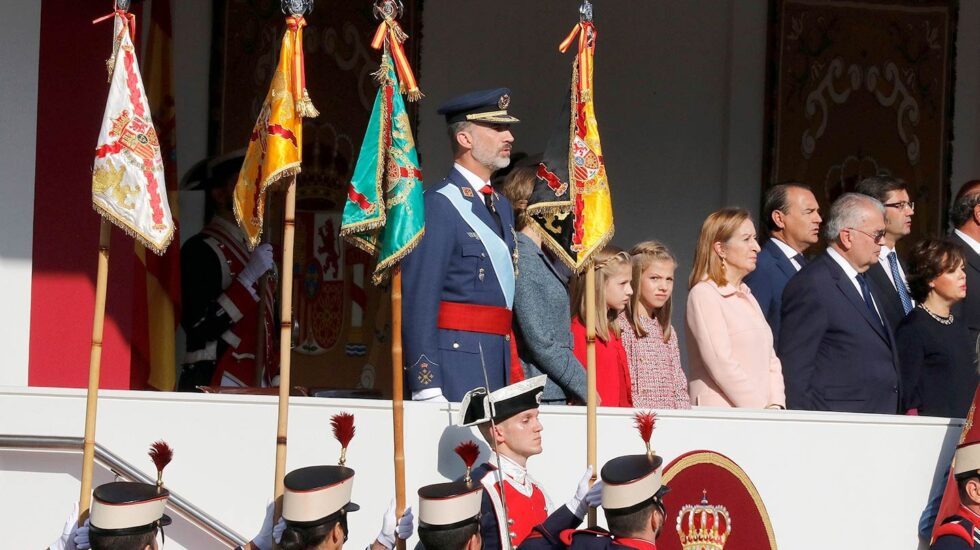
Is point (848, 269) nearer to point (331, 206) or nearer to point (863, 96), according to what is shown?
point (331, 206)

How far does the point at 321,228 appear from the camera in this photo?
9945 millimetres

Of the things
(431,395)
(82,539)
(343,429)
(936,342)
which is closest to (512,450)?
(431,395)

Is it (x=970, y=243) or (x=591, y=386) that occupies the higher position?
(x=970, y=243)

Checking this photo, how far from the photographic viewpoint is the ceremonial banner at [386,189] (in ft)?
20.4

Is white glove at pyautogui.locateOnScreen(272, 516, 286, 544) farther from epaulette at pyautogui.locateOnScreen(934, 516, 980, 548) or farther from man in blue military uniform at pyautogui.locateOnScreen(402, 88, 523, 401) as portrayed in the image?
epaulette at pyautogui.locateOnScreen(934, 516, 980, 548)

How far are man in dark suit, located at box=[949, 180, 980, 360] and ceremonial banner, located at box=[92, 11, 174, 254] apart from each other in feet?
11.6

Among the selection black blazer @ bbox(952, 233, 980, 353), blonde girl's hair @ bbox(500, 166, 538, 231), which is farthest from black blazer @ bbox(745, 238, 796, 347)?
blonde girl's hair @ bbox(500, 166, 538, 231)

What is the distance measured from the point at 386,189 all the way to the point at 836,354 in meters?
2.27

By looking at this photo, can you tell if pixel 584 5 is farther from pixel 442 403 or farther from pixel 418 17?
pixel 418 17

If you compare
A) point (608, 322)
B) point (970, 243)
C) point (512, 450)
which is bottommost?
point (512, 450)

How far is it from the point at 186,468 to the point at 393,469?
2.53ft

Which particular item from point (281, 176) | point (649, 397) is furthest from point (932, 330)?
point (281, 176)

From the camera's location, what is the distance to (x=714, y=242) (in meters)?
7.61

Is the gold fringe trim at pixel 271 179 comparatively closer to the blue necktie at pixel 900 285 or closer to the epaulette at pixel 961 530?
the epaulette at pixel 961 530
